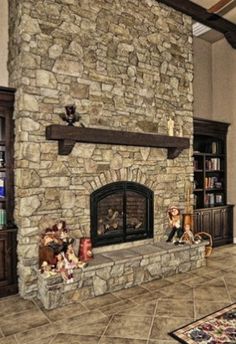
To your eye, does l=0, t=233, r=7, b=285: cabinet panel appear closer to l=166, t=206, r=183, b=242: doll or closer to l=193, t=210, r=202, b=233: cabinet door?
l=166, t=206, r=183, b=242: doll

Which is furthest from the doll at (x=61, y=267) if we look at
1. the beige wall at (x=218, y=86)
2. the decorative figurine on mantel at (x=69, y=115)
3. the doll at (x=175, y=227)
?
the beige wall at (x=218, y=86)

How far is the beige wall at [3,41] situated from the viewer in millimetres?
3766

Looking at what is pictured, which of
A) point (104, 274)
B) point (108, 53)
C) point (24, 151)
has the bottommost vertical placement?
point (104, 274)

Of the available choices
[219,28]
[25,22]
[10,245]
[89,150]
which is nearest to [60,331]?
[10,245]

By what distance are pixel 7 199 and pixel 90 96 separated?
5.76ft

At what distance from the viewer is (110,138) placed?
12.6ft

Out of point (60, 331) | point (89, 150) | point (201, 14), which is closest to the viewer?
point (60, 331)

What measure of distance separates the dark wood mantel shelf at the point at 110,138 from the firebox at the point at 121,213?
2.17 ft

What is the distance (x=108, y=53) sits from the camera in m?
4.07

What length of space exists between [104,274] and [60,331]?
0.94 metres

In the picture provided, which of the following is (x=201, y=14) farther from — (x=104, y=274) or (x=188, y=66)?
(x=104, y=274)

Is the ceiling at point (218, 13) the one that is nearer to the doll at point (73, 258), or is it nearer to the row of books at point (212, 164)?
the row of books at point (212, 164)

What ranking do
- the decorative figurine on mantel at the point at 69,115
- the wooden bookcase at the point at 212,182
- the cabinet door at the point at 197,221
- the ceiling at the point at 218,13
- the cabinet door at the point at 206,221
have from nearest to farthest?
the decorative figurine on mantel at the point at 69,115 → the ceiling at the point at 218,13 → the cabinet door at the point at 197,221 → the cabinet door at the point at 206,221 → the wooden bookcase at the point at 212,182

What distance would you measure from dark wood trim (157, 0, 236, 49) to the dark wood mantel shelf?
216 centimetres
